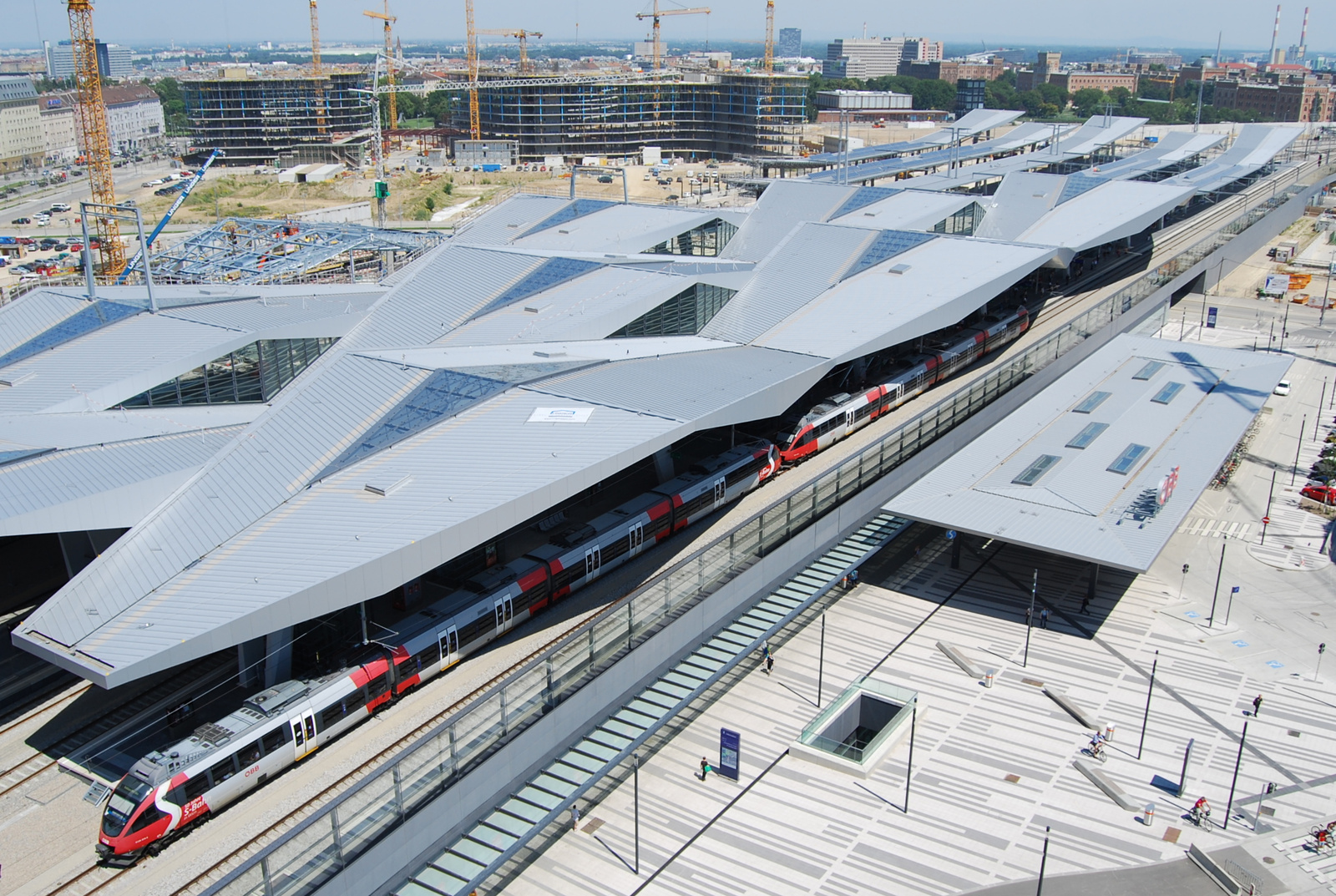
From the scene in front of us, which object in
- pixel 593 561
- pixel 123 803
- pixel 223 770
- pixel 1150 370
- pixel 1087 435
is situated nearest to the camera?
pixel 123 803

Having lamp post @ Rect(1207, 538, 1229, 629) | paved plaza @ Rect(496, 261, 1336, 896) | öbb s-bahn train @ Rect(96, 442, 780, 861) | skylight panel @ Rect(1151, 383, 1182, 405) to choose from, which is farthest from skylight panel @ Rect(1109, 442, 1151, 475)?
öbb s-bahn train @ Rect(96, 442, 780, 861)

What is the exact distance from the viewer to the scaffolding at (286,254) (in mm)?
72625

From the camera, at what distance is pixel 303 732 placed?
27516 mm

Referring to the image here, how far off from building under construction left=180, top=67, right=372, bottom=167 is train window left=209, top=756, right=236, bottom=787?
15824 centimetres

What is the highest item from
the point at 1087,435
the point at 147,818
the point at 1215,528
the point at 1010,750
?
the point at 1087,435

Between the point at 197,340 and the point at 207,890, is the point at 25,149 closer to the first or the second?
the point at 197,340

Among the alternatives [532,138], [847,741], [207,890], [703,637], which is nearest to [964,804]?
[847,741]

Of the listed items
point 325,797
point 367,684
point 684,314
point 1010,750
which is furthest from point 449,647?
point 684,314

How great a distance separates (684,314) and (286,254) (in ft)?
118

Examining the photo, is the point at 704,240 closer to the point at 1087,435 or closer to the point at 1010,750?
the point at 1087,435

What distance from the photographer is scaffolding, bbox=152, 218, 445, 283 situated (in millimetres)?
72625

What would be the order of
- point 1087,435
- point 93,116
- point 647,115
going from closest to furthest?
point 1087,435
point 93,116
point 647,115

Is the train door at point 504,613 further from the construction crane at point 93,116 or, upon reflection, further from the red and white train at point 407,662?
the construction crane at point 93,116

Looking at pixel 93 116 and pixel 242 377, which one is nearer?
pixel 242 377
